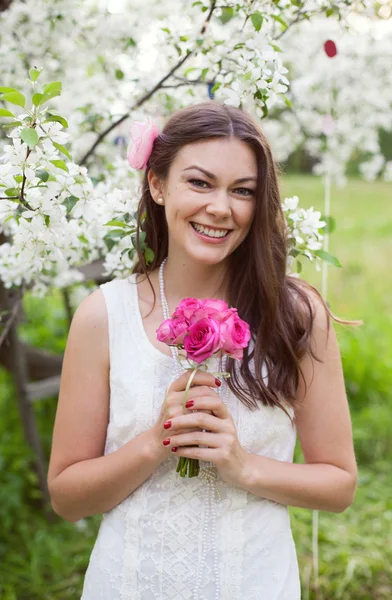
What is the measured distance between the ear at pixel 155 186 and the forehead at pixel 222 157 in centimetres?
13

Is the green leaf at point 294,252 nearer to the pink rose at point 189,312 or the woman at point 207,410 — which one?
the woman at point 207,410

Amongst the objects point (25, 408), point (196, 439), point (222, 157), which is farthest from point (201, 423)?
point (25, 408)

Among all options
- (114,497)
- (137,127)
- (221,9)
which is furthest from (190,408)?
(221,9)

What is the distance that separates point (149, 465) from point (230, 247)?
1.77 feet

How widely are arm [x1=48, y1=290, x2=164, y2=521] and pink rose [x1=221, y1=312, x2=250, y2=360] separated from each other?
1.31 ft

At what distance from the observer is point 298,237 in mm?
1893

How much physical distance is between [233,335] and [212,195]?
0.35 m

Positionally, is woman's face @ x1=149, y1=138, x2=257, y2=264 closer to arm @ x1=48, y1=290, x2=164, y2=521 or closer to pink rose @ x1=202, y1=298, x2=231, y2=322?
pink rose @ x1=202, y1=298, x2=231, y2=322

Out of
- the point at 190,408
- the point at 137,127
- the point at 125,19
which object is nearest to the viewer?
the point at 190,408

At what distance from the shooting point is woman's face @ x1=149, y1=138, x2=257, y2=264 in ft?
5.23

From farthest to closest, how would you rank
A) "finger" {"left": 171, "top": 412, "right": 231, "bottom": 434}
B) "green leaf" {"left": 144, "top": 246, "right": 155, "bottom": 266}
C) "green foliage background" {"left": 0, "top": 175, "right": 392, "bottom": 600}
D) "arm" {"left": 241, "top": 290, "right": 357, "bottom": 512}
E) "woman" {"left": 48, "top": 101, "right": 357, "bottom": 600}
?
"green foliage background" {"left": 0, "top": 175, "right": 392, "bottom": 600}
"green leaf" {"left": 144, "top": 246, "right": 155, "bottom": 266}
"arm" {"left": 241, "top": 290, "right": 357, "bottom": 512}
"woman" {"left": 48, "top": 101, "right": 357, "bottom": 600}
"finger" {"left": 171, "top": 412, "right": 231, "bottom": 434}

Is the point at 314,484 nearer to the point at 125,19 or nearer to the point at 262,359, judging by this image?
the point at 262,359

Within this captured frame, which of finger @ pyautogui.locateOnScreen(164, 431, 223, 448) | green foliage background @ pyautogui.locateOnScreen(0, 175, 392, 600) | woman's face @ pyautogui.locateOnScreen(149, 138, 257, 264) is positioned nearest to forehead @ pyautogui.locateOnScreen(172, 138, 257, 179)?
woman's face @ pyautogui.locateOnScreen(149, 138, 257, 264)

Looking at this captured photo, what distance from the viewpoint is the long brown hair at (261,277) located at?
1.65m
